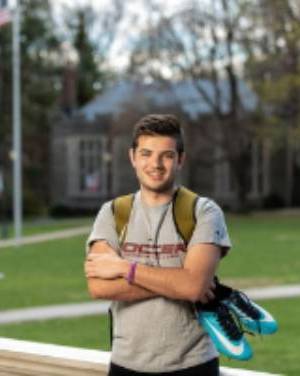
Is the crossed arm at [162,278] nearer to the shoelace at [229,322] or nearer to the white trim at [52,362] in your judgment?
the shoelace at [229,322]

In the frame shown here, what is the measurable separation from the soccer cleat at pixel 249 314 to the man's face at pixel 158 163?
0.48m

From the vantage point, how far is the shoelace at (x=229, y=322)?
300cm

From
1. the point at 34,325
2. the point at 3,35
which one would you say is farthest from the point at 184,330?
the point at 3,35

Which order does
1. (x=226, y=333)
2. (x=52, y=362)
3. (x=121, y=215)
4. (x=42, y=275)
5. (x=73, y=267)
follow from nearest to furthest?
(x=226, y=333), (x=121, y=215), (x=52, y=362), (x=42, y=275), (x=73, y=267)

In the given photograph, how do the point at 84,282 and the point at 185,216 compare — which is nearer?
the point at 185,216

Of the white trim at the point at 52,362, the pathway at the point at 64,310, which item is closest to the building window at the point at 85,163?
the pathway at the point at 64,310

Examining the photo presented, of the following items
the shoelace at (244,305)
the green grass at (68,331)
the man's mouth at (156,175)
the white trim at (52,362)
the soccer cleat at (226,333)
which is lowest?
the green grass at (68,331)

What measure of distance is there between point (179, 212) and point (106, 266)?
331 millimetres

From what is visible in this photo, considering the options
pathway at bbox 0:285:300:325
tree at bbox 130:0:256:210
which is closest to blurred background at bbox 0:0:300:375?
tree at bbox 130:0:256:210

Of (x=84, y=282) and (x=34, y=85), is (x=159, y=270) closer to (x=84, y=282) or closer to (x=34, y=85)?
(x=84, y=282)

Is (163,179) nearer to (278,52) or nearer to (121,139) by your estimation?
(278,52)

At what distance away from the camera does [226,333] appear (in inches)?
118

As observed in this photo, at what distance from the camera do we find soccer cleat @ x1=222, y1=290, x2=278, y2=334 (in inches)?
123

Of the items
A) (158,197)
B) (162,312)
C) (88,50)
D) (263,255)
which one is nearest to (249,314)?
(162,312)
